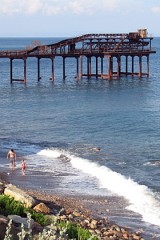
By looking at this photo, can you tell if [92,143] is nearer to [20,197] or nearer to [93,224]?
[93,224]

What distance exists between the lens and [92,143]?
124ft

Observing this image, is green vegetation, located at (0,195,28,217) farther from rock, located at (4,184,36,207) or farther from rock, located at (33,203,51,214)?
rock, located at (33,203,51,214)

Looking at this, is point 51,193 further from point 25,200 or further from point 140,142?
point 140,142

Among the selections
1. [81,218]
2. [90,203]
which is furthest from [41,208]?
[90,203]

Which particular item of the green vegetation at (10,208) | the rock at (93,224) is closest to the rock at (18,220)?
the green vegetation at (10,208)

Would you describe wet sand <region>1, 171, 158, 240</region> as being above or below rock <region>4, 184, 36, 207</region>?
below

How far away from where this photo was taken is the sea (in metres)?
25.0

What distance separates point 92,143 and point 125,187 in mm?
11392

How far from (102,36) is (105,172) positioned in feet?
178

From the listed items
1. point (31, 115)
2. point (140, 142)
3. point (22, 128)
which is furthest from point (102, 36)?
point (140, 142)

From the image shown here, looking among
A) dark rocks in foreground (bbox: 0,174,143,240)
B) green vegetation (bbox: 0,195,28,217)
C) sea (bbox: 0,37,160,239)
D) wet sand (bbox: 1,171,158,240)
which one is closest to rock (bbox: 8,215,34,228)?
green vegetation (bbox: 0,195,28,217)

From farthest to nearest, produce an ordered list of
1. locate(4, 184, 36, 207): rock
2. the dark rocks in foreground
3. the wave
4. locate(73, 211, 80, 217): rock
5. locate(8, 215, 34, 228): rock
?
the wave < locate(73, 211, 80, 217): rock < locate(4, 184, 36, 207): rock < the dark rocks in foreground < locate(8, 215, 34, 228): rock

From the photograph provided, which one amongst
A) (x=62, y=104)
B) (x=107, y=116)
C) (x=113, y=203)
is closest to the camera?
(x=113, y=203)

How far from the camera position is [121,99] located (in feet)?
198
